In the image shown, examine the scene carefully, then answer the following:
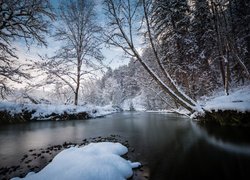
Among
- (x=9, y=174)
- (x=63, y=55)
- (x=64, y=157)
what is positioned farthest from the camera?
(x=63, y=55)

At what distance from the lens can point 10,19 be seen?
6180mm

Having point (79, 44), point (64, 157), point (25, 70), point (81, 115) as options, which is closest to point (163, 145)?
point (64, 157)

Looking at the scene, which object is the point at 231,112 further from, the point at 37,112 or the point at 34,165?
the point at 37,112

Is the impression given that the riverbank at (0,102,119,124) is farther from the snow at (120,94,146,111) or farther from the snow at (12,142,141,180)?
the snow at (120,94,146,111)

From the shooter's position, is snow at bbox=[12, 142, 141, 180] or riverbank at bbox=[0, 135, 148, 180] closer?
snow at bbox=[12, 142, 141, 180]

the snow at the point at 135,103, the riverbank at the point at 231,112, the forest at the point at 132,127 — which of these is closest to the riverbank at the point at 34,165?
the forest at the point at 132,127

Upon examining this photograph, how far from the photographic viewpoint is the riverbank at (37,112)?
15727 millimetres

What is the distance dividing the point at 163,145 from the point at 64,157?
374 cm

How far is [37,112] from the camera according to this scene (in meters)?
18.1

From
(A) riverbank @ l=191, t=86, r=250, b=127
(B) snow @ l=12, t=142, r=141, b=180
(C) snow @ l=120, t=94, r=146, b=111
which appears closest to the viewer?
(B) snow @ l=12, t=142, r=141, b=180

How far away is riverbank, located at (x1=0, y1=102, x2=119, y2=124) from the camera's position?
15.7 m

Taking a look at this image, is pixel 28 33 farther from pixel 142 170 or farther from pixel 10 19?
pixel 142 170

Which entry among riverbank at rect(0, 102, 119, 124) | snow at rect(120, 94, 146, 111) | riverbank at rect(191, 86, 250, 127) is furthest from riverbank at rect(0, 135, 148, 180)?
snow at rect(120, 94, 146, 111)

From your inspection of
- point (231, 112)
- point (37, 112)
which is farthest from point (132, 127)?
point (37, 112)
